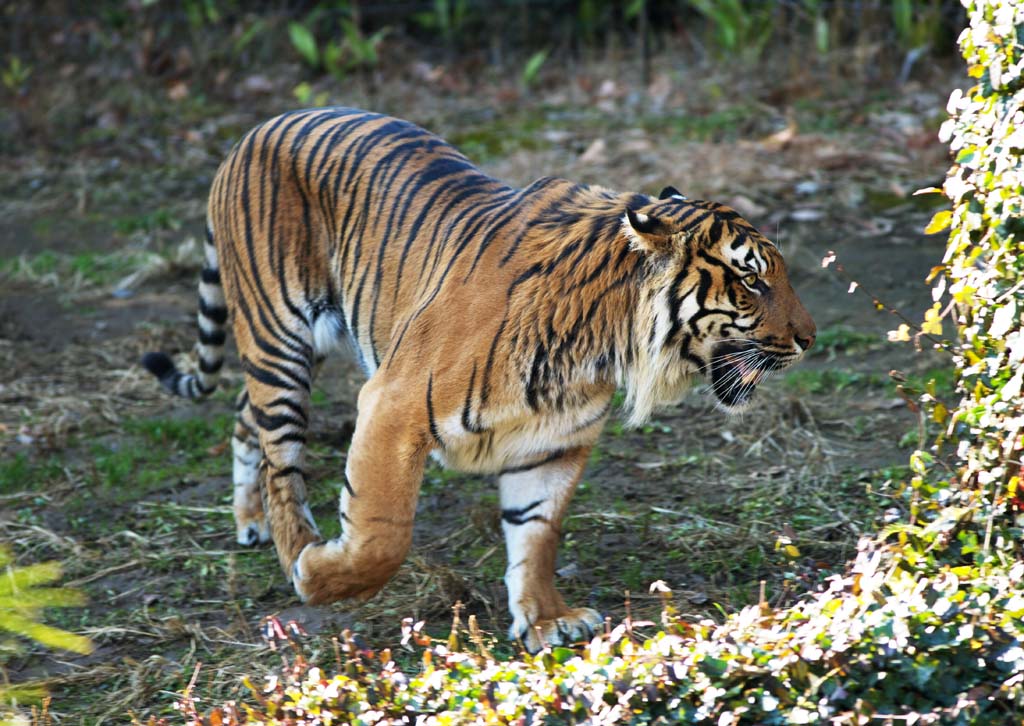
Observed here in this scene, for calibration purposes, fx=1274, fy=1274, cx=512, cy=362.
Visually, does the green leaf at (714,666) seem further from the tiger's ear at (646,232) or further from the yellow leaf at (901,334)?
the tiger's ear at (646,232)

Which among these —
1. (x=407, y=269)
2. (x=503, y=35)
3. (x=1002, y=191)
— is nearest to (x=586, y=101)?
(x=503, y=35)

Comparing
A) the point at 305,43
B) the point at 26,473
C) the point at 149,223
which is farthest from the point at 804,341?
the point at 305,43

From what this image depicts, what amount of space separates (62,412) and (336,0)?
6.78 metres

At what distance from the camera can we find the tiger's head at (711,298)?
339 cm

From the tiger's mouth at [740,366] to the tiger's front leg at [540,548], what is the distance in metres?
0.45

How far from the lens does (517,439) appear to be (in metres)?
3.59

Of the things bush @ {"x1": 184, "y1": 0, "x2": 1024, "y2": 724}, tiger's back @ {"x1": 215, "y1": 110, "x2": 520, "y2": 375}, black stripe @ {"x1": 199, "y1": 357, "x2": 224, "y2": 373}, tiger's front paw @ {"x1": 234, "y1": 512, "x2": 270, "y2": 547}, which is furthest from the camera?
black stripe @ {"x1": 199, "y1": 357, "x2": 224, "y2": 373}

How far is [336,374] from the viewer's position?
19.7 feet

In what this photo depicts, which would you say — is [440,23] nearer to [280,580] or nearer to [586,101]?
[586,101]

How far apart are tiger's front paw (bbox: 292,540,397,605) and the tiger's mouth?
1.08 meters


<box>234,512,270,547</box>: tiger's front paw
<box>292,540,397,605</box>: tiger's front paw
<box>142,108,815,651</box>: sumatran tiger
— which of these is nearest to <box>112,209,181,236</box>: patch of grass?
<box>234,512,270,547</box>: tiger's front paw

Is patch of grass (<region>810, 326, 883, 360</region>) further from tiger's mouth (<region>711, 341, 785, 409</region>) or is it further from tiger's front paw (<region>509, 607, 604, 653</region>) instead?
tiger's front paw (<region>509, 607, 604, 653</region>)

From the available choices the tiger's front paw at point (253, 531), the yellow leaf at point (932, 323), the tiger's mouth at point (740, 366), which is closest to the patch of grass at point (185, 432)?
the tiger's front paw at point (253, 531)

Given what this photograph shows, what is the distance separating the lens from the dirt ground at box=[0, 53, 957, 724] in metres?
3.88
